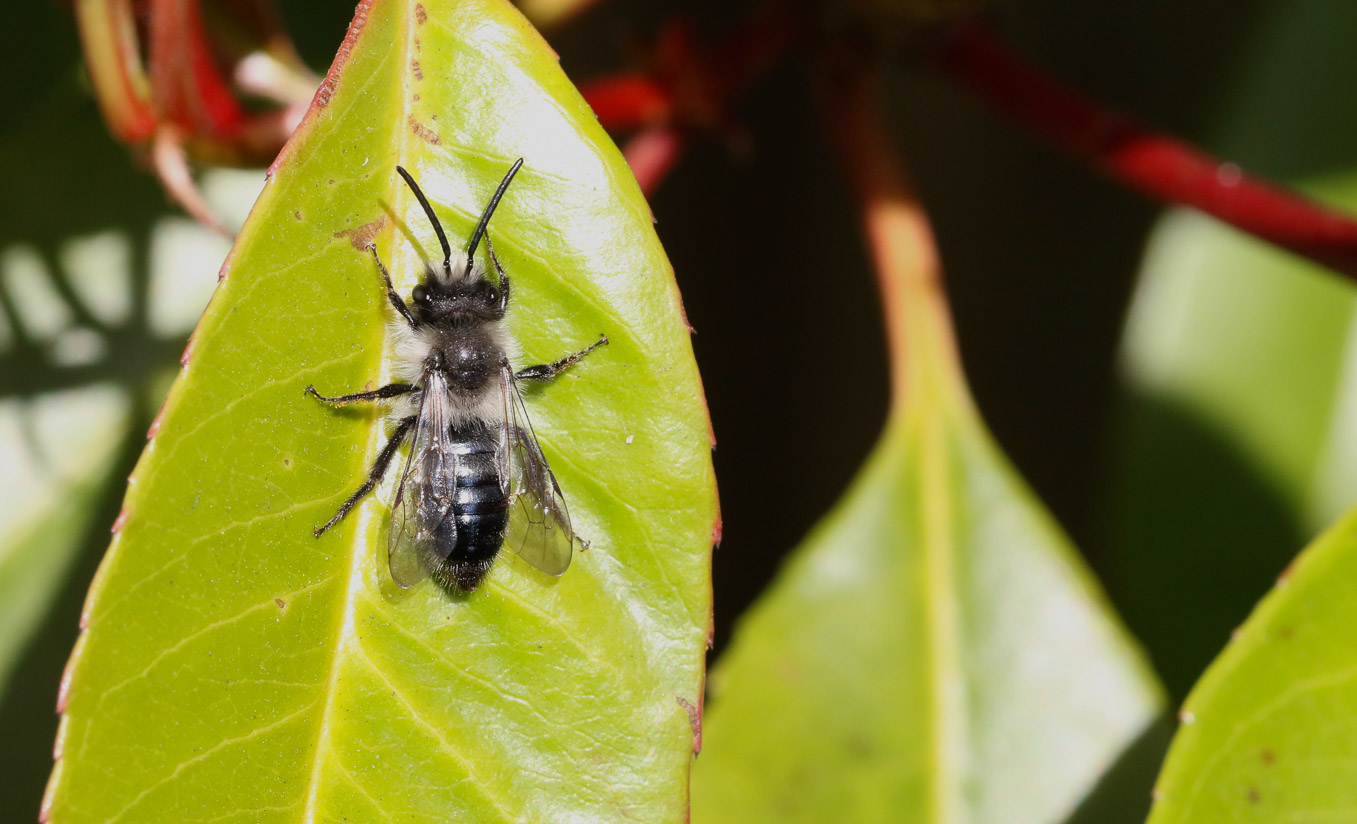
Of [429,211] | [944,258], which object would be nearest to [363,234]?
[429,211]

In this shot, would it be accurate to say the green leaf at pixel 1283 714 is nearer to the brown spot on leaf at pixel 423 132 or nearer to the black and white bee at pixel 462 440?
the black and white bee at pixel 462 440

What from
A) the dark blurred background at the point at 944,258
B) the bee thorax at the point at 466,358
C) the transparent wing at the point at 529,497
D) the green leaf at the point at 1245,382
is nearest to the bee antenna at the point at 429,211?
the transparent wing at the point at 529,497

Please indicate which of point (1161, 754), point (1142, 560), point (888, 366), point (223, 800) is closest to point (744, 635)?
point (1161, 754)

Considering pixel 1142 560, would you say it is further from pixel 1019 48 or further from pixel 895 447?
pixel 1019 48

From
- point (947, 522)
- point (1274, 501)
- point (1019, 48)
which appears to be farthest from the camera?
point (1019, 48)

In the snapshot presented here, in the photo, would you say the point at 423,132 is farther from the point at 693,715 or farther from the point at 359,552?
the point at 693,715

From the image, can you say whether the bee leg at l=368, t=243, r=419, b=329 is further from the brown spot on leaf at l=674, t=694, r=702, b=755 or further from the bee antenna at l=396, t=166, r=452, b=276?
the brown spot on leaf at l=674, t=694, r=702, b=755

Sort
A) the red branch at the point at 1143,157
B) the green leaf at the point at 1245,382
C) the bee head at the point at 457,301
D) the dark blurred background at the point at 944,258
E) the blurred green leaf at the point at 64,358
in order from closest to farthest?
the bee head at the point at 457,301 < the red branch at the point at 1143,157 < the blurred green leaf at the point at 64,358 < the green leaf at the point at 1245,382 < the dark blurred background at the point at 944,258
